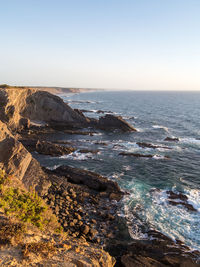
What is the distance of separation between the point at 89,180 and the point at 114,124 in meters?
40.5

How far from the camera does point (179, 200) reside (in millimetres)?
25578

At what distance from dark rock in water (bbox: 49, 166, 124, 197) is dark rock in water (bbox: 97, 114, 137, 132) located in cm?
3702

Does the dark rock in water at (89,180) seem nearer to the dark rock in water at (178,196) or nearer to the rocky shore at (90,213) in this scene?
the rocky shore at (90,213)

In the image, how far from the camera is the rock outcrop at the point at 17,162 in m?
19.8

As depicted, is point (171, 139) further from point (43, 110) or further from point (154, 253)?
point (43, 110)

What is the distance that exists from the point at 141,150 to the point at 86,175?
21018mm

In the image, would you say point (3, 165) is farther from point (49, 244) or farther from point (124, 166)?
point (124, 166)

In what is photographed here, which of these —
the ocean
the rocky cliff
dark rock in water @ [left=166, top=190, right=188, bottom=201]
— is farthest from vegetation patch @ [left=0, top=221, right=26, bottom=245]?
dark rock in water @ [left=166, top=190, right=188, bottom=201]

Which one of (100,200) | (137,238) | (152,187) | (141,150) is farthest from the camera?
(141,150)

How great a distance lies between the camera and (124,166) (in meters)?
36.0

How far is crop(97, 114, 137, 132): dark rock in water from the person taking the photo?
64.8m

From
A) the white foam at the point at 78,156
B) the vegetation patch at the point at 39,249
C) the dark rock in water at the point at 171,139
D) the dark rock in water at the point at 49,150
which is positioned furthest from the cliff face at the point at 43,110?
the vegetation patch at the point at 39,249

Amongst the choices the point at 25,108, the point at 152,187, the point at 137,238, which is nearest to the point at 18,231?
the point at 137,238

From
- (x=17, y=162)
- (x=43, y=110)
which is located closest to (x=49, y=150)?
(x=17, y=162)
